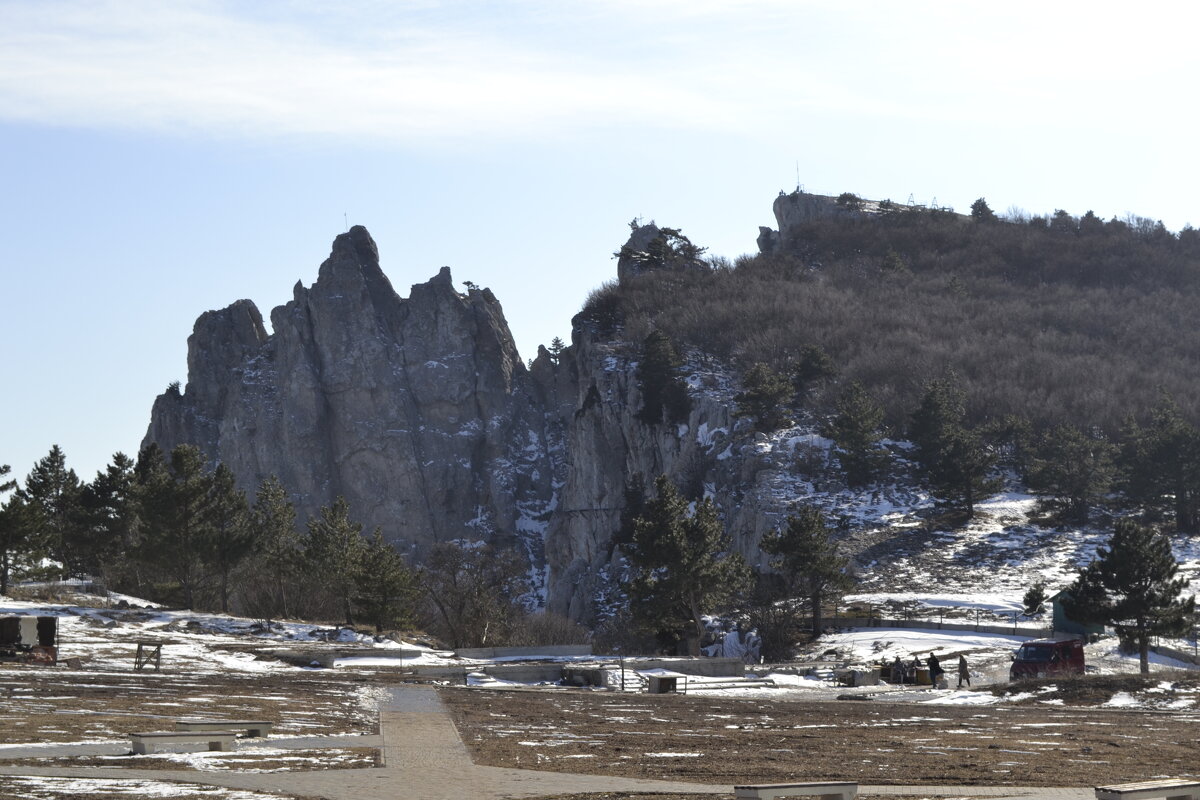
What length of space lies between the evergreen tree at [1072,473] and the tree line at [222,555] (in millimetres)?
30650

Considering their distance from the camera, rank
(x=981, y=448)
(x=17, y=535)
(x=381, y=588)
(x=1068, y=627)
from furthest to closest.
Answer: (x=981, y=448) < (x=381, y=588) < (x=1068, y=627) < (x=17, y=535)

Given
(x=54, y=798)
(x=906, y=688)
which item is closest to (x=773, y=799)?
(x=54, y=798)

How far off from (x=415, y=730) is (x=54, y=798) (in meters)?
9.82

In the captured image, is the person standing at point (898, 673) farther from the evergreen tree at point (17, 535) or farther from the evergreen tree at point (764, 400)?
the evergreen tree at point (764, 400)

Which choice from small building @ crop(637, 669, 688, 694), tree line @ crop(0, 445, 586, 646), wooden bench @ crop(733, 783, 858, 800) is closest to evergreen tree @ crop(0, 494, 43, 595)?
tree line @ crop(0, 445, 586, 646)

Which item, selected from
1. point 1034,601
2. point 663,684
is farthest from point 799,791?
point 1034,601

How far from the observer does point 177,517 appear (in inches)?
2621

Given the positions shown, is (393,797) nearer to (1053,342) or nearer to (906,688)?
(906,688)

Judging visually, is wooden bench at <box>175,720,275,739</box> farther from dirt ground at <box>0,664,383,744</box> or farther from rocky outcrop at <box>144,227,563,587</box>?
rocky outcrop at <box>144,227,563,587</box>

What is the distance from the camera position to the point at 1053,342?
126188mm

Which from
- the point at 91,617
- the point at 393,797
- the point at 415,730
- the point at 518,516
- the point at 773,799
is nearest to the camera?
the point at 773,799

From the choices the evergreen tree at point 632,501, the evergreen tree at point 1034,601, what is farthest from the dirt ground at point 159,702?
the evergreen tree at point 632,501

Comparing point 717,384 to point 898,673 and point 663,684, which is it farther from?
point 663,684

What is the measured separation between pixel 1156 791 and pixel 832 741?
31.1 feet
